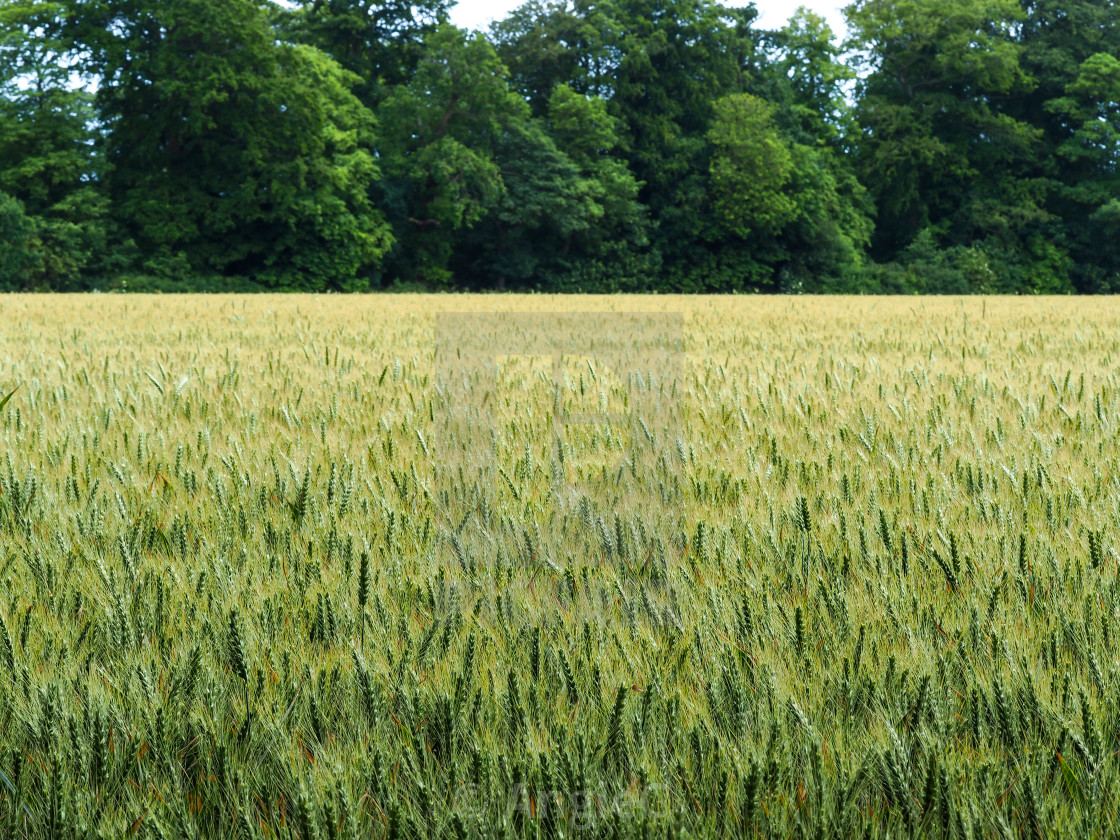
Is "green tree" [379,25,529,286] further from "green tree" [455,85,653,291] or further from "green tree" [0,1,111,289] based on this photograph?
"green tree" [0,1,111,289]

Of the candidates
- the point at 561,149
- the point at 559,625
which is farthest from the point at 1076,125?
the point at 559,625

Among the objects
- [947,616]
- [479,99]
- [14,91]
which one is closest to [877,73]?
[479,99]

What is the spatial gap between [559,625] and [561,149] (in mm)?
37866

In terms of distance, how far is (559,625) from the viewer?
64.1 inches

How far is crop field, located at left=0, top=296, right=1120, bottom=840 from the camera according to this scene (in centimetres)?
114

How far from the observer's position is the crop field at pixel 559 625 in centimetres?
114

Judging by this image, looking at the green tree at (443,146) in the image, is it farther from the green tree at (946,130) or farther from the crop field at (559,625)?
the crop field at (559,625)

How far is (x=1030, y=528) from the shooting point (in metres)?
2.17

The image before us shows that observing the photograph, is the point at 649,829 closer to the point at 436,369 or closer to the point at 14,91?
the point at 436,369

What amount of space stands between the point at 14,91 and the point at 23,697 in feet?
120

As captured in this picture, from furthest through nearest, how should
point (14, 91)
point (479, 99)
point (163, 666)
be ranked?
point (479, 99), point (14, 91), point (163, 666)

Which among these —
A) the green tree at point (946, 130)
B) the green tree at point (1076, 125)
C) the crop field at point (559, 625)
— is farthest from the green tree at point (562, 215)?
the crop field at point (559, 625)

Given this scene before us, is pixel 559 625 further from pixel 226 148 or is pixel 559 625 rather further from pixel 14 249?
pixel 226 148

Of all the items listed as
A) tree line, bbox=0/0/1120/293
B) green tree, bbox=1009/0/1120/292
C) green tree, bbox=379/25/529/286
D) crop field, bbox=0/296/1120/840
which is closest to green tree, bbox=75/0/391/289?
tree line, bbox=0/0/1120/293
